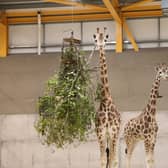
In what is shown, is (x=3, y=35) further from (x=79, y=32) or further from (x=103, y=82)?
(x=103, y=82)

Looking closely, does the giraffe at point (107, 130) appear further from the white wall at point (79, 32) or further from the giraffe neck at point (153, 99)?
the white wall at point (79, 32)

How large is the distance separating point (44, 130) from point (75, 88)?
2.01ft

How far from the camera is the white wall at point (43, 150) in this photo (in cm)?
938

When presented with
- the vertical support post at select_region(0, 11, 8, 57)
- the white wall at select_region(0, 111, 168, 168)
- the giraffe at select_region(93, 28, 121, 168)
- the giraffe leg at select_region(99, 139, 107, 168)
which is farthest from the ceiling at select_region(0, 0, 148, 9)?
the giraffe leg at select_region(99, 139, 107, 168)

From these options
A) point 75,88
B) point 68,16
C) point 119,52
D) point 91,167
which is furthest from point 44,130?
point 68,16

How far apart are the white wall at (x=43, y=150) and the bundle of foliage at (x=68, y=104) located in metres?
3.85

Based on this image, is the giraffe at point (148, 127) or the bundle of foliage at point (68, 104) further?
the giraffe at point (148, 127)

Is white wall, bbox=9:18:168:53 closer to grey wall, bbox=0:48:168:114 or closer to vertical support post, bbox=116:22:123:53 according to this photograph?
vertical support post, bbox=116:22:123:53

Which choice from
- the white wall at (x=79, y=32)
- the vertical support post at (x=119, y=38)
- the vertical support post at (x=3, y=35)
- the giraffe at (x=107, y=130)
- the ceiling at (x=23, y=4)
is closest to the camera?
the giraffe at (x=107, y=130)

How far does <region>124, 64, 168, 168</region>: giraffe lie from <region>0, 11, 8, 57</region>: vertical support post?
5.04 meters

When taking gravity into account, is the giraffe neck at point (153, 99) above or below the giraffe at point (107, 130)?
above

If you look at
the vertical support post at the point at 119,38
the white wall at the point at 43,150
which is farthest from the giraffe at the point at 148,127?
the vertical support post at the point at 119,38

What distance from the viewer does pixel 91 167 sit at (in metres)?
9.53

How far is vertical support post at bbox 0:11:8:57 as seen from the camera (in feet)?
35.1
